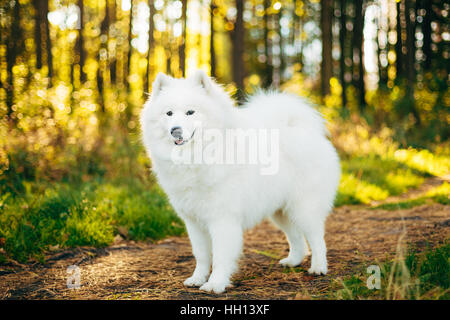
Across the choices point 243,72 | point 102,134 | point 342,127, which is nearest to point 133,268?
point 102,134

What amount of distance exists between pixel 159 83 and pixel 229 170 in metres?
0.92

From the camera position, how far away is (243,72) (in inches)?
418

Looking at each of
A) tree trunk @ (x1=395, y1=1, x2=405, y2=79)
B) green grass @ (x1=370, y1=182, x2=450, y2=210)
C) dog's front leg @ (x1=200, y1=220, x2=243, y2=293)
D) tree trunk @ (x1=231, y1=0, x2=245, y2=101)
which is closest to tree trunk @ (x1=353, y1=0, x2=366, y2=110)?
tree trunk @ (x1=395, y1=1, x2=405, y2=79)

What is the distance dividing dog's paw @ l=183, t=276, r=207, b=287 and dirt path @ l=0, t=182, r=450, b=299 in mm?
56

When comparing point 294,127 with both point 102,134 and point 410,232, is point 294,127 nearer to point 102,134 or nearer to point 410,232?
point 410,232

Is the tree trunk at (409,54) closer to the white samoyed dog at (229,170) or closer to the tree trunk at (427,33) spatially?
the tree trunk at (427,33)

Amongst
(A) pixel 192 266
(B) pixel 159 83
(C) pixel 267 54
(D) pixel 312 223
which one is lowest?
(A) pixel 192 266

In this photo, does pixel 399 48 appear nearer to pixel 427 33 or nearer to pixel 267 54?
pixel 427 33

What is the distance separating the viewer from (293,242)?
346 centimetres

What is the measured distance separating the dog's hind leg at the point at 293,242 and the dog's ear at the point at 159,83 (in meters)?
1.58

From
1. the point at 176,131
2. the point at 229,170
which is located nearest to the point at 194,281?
the point at 229,170

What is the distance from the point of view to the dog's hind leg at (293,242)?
3402mm

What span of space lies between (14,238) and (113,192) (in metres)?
1.64

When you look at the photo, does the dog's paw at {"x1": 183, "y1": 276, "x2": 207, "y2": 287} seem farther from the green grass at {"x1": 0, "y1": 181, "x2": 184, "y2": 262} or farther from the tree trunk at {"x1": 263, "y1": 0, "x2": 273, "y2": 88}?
the tree trunk at {"x1": 263, "y1": 0, "x2": 273, "y2": 88}
